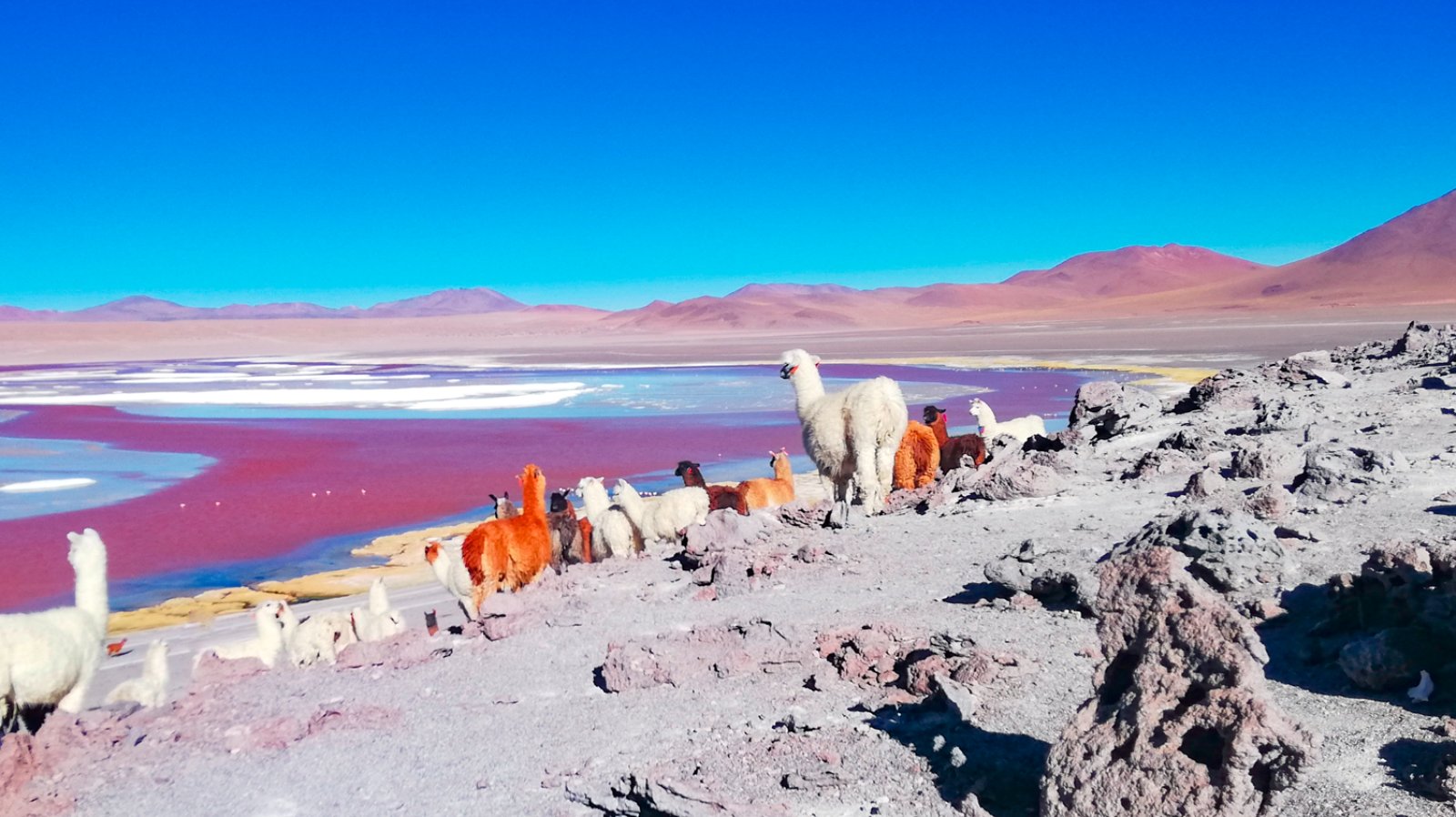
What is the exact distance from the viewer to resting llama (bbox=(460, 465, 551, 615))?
7762 millimetres

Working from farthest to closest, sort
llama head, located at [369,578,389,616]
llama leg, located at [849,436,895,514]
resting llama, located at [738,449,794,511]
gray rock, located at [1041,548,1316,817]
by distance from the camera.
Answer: resting llama, located at [738,449,794,511]
llama leg, located at [849,436,895,514]
llama head, located at [369,578,389,616]
gray rock, located at [1041,548,1316,817]

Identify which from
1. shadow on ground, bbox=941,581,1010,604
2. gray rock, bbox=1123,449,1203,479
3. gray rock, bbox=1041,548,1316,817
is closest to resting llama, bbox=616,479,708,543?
shadow on ground, bbox=941,581,1010,604

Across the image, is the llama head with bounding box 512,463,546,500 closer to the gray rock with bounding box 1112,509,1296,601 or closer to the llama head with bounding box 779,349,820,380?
the llama head with bounding box 779,349,820,380

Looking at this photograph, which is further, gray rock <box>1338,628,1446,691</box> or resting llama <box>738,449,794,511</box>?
resting llama <box>738,449,794,511</box>

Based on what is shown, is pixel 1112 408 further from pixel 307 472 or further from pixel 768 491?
pixel 307 472

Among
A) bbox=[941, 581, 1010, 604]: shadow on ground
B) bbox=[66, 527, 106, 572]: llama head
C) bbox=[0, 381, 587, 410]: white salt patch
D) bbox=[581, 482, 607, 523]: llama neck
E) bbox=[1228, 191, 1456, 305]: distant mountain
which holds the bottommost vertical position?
bbox=[941, 581, 1010, 604]: shadow on ground

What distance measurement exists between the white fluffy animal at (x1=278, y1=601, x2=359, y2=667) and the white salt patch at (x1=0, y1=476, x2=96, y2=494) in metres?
12.2

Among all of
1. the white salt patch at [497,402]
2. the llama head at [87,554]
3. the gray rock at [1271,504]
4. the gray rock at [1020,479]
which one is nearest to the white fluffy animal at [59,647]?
the llama head at [87,554]

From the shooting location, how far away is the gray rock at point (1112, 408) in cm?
1314

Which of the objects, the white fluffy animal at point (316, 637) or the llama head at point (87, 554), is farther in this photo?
the white fluffy animal at point (316, 637)

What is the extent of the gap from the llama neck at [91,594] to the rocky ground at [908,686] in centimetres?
54

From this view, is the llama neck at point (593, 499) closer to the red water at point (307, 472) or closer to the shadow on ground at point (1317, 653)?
the red water at point (307, 472)

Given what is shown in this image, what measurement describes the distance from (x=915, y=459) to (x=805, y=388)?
194 centimetres

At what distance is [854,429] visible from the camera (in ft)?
31.8
